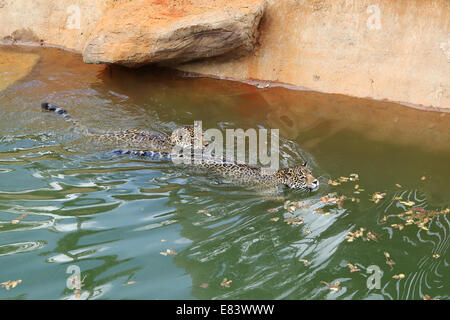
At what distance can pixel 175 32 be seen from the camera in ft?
30.1

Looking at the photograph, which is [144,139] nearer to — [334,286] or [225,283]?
[225,283]

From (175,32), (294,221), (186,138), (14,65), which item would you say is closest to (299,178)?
(294,221)

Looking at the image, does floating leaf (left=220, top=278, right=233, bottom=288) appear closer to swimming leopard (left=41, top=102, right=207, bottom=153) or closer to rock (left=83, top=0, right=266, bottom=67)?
swimming leopard (left=41, top=102, right=207, bottom=153)

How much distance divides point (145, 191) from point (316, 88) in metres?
4.80

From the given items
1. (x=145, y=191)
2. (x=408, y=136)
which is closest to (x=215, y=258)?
(x=145, y=191)

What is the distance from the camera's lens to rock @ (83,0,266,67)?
9.16m

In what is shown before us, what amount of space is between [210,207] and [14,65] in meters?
7.04

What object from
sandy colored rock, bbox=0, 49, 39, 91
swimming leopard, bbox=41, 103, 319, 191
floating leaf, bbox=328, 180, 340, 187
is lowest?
floating leaf, bbox=328, 180, 340, 187

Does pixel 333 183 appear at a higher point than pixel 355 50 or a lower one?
lower

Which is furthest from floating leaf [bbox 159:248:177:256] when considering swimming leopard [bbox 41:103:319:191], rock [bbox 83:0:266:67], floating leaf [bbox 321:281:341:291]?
rock [bbox 83:0:266:67]

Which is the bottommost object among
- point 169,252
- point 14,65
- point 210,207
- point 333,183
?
point 169,252

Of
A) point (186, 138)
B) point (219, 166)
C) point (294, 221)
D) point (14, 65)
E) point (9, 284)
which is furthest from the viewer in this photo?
point (14, 65)

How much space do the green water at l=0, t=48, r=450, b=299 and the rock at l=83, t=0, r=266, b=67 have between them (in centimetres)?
101

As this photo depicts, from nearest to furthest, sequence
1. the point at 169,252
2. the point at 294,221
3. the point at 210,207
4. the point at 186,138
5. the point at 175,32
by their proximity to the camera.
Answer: the point at 169,252, the point at 294,221, the point at 210,207, the point at 186,138, the point at 175,32
